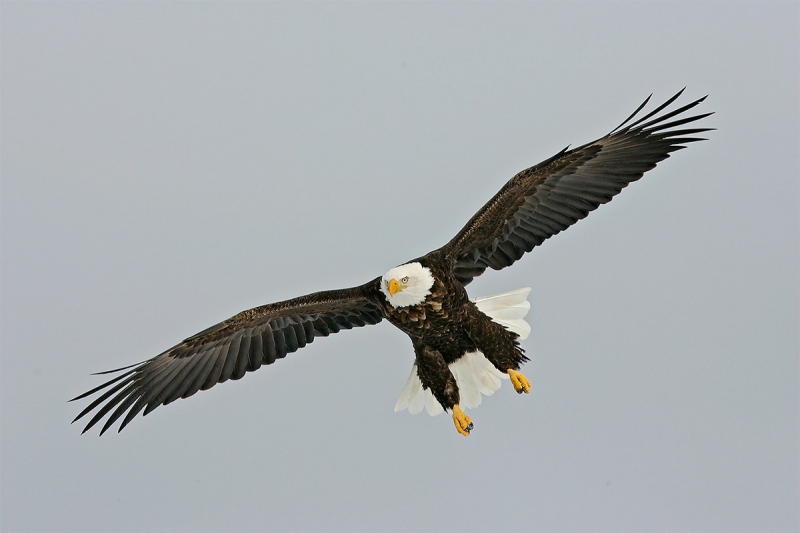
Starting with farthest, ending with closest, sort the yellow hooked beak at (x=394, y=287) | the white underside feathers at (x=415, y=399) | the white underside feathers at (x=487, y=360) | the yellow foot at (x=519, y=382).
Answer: the white underside feathers at (x=415, y=399), the white underside feathers at (x=487, y=360), the yellow foot at (x=519, y=382), the yellow hooked beak at (x=394, y=287)

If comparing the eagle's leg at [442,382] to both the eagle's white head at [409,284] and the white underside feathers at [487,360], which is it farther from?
the eagle's white head at [409,284]

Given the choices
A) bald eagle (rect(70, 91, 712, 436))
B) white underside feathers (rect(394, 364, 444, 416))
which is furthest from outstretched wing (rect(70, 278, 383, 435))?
white underside feathers (rect(394, 364, 444, 416))

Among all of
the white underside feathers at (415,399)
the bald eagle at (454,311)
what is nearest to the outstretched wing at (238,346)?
the bald eagle at (454,311)

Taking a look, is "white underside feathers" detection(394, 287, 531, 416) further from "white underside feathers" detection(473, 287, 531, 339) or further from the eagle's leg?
the eagle's leg

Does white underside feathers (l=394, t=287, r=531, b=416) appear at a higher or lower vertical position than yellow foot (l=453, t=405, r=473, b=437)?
higher

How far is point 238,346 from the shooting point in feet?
31.9

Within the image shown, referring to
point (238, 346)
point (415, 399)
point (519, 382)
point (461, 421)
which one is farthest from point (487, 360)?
point (238, 346)

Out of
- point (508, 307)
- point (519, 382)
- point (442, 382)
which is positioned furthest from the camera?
point (508, 307)

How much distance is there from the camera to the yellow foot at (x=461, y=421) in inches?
365

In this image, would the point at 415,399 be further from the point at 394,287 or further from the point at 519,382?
the point at 394,287

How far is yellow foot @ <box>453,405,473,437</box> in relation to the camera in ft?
30.5

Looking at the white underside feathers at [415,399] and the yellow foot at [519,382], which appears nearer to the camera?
the yellow foot at [519,382]

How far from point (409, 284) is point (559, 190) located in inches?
55.8

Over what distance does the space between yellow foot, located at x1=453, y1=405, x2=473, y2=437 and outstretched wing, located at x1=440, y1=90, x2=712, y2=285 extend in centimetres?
116
